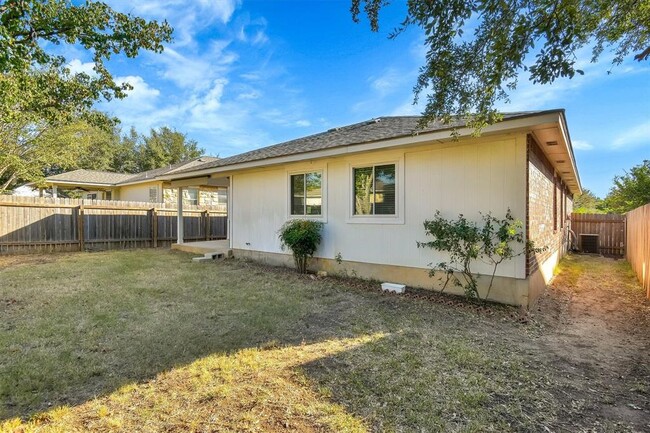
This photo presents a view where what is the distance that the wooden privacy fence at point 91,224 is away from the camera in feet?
37.0

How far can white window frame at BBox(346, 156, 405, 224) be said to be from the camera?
23.0ft

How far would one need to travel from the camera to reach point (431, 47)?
3721 millimetres

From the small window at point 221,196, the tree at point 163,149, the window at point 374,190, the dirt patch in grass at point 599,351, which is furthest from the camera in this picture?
the tree at point 163,149

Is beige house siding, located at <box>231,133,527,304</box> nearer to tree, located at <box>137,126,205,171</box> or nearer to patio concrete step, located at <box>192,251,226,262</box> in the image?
patio concrete step, located at <box>192,251,226,262</box>

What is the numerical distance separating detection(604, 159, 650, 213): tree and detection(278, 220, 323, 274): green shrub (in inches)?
769

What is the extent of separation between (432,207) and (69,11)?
818 cm

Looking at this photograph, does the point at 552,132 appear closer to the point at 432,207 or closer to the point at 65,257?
the point at 432,207

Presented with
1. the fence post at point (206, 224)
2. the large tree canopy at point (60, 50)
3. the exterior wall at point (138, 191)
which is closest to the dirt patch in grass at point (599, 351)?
the large tree canopy at point (60, 50)

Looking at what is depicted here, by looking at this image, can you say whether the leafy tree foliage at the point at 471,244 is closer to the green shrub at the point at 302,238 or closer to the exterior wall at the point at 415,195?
the exterior wall at the point at 415,195

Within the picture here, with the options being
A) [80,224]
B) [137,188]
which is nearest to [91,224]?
[80,224]

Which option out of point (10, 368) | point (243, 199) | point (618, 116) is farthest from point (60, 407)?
point (618, 116)

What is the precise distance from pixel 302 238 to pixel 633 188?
68.7 feet

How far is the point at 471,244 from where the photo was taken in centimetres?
577

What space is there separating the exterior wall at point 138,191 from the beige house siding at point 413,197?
11.5 metres
